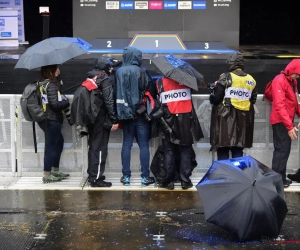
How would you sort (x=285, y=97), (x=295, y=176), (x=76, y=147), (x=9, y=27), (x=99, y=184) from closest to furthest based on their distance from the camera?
(x=285, y=97) < (x=99, y=184) < (x=295, y=176) < (x=76, y=147) < (x=9, y=27)

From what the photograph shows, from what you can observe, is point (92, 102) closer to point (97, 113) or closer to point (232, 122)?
point (97, 113)

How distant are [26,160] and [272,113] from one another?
11.0ft

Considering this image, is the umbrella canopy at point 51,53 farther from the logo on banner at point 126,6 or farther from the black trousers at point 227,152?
the logo on banner at point 126,6

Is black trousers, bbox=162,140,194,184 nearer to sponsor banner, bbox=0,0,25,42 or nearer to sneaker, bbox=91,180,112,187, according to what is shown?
sneaker, bbox=91,180,112,187

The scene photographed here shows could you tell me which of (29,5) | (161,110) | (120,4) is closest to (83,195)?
(161,110)

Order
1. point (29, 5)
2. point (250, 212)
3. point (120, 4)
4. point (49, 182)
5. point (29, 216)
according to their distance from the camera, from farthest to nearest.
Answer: point (29, 5)
point (120, 4)
point (49, 182)
point (29, 216)
point (250, 212)

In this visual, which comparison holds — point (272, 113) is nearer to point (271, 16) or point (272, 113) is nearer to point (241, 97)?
point (241, 97)

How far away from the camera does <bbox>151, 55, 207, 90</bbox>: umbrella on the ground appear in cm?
767

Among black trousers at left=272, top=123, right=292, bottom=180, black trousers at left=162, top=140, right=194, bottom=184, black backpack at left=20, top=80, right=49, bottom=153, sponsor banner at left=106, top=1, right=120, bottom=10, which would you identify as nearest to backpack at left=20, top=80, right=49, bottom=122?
black backpack at left=20, top=80, right=49, bottom=153

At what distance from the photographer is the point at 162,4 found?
53.0ft

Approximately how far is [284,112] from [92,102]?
239 cm

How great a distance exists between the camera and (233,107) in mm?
7918

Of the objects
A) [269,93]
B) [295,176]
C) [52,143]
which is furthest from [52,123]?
[295,176]

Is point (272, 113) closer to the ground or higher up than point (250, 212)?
higher up
